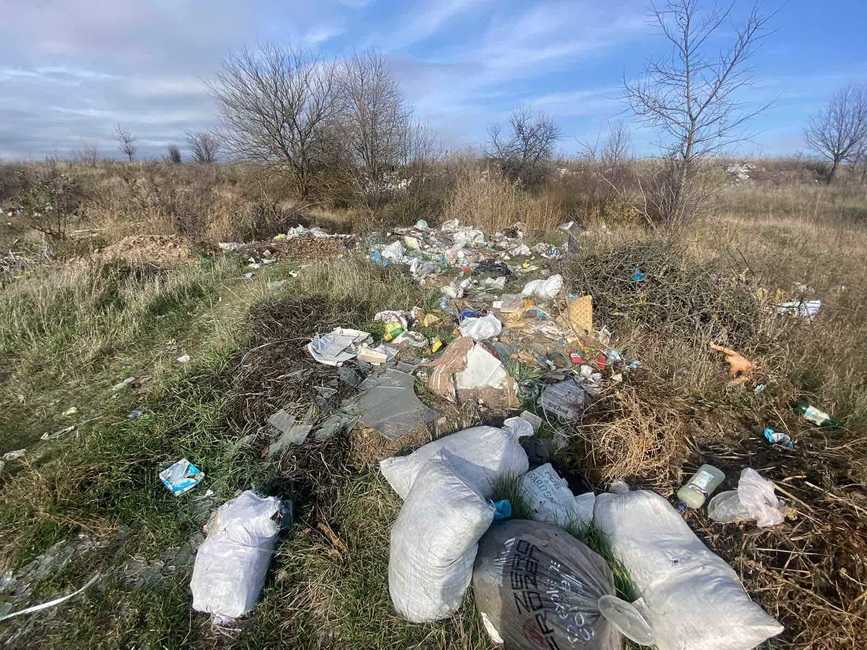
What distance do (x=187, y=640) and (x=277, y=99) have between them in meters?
12.5

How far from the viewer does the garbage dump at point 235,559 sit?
139 centimetres

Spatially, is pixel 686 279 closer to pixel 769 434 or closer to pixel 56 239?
pixel 769 434

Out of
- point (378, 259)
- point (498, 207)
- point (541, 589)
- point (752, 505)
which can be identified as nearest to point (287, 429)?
point (541, 589)

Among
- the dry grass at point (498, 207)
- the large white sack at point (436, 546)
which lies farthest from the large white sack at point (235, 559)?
the dry grass at point (498, 207)

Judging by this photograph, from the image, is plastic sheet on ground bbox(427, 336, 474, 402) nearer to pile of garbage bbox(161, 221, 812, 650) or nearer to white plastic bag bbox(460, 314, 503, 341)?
pile of garbage bbox(161, 221, 812, 650)

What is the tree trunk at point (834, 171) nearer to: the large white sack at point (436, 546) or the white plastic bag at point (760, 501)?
the white plastic bag at point (760, 501)

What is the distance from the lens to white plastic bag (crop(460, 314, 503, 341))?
10.0 feet

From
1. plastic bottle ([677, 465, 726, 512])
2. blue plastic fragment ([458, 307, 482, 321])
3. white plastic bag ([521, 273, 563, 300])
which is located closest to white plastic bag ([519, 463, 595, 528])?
plastic bottle ([677, 465, 726, 512])

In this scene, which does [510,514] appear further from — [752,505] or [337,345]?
[337,345]

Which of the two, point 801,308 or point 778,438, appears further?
point 801,308

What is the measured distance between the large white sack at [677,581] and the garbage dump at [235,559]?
1.30 meters

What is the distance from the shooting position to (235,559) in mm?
1428

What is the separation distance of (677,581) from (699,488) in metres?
0.72

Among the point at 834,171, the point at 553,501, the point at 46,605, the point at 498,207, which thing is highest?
the point at 834,171
